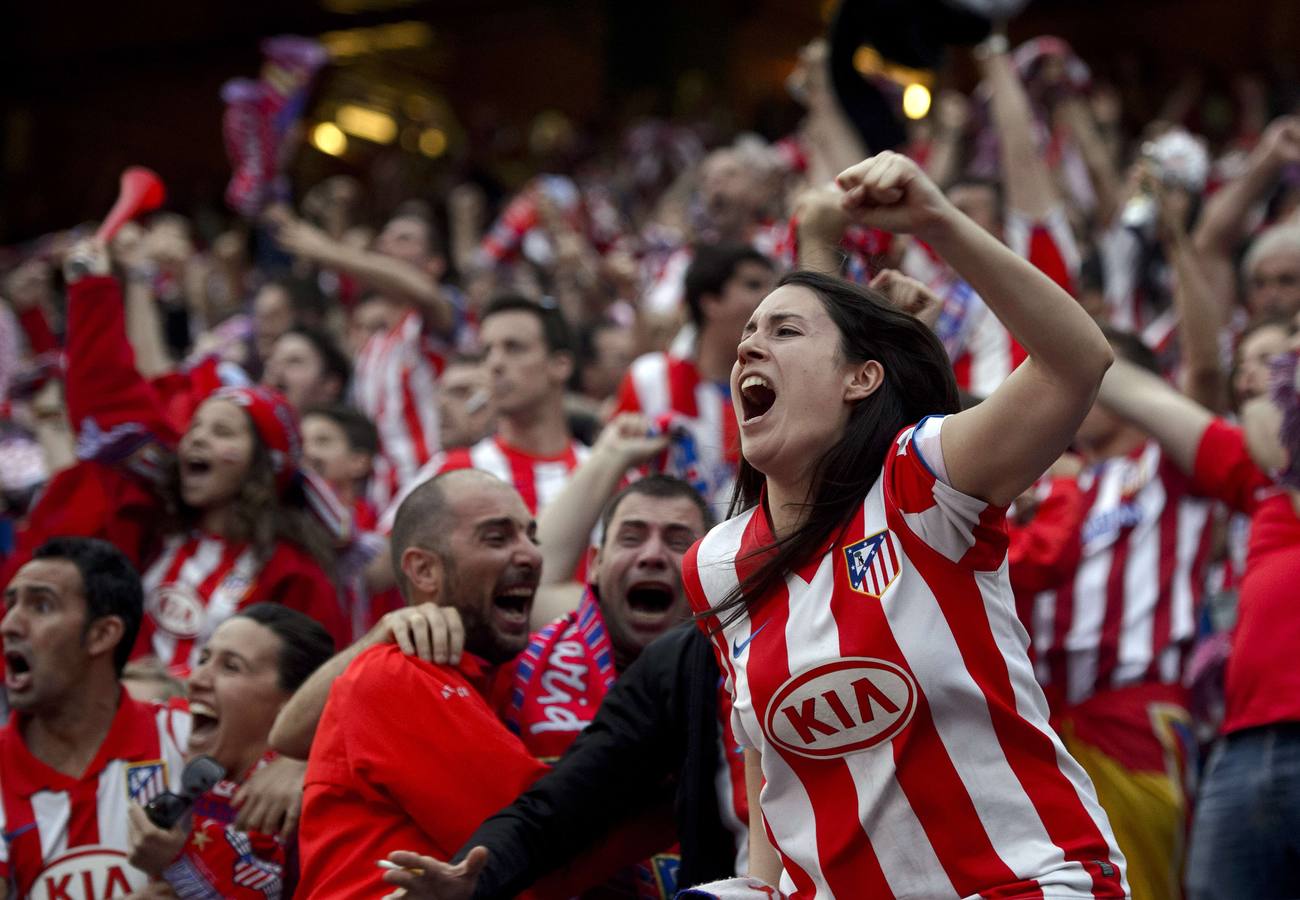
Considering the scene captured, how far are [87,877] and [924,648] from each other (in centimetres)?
259

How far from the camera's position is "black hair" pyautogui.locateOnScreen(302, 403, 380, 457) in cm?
663

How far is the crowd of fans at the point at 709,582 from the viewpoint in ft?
8.56

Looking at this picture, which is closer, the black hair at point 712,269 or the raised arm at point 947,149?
the black hair at point 712,269

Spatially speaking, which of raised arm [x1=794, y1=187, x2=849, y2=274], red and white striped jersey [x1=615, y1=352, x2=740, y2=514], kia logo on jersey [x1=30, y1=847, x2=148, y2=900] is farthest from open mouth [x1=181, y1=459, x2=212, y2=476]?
raised arm [x1=794, y1=187, x2=849, y2=274]

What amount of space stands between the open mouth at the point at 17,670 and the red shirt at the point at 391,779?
1.33 meters

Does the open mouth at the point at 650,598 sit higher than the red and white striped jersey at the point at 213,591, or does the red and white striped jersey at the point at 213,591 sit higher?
the open mouth at the point at 650,598

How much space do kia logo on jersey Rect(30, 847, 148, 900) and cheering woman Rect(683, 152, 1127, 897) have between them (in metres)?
2.13

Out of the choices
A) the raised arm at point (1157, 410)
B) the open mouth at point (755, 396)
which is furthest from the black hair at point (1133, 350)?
the open mouth at point (755, 396)

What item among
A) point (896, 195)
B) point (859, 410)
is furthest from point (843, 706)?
point (896, 195)

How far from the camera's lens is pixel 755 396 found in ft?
9.59

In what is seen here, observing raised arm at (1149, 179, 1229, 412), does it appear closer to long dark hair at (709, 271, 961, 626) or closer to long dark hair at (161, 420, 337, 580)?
long dark hair at (709, 271, 961, 626)

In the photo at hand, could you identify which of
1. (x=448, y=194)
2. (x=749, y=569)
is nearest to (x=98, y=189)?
(x=448, y=194)

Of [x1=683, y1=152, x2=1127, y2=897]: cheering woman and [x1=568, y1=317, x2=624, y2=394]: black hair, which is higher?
[x1=683, y1=152, x2=1127, y2=897]: cheering woman

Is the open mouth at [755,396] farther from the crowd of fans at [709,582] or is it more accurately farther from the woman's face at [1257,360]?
the woman's face at [1257,360]
